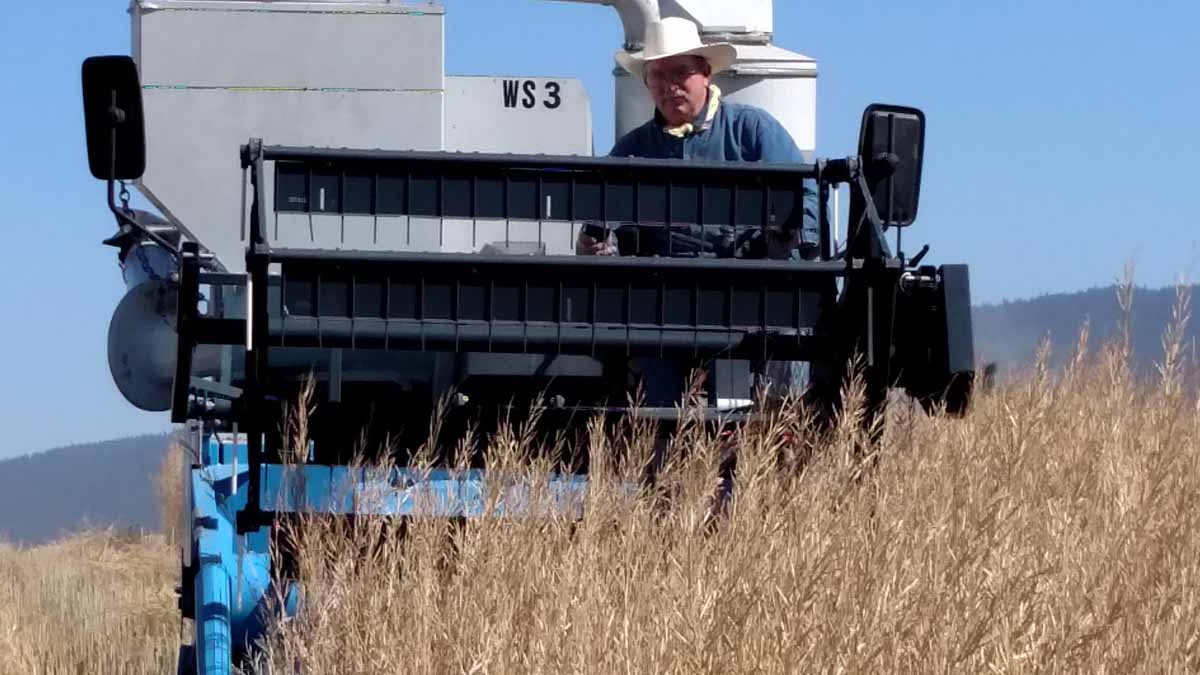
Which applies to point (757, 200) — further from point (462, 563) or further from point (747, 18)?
point (747, 18)

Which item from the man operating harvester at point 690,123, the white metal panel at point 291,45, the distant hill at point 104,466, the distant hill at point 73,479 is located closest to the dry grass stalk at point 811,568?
the man operating harvester at point 690,123

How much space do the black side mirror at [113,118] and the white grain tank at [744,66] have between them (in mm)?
4273

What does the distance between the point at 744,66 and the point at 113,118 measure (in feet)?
15.4

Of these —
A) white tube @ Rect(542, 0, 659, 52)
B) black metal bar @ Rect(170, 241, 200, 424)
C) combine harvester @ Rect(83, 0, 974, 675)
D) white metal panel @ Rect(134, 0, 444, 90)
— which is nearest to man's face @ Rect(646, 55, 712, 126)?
combine harvester @ Rect(83, 0, 974, 675)

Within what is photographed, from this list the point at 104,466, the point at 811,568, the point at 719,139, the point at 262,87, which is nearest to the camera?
the point at 811,568

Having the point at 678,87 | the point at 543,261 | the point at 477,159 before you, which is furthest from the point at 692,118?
the point at 543,261

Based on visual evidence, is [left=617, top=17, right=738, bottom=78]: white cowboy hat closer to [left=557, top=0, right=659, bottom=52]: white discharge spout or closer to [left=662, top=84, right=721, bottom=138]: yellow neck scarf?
[left=662, top=84, right=721, bottom=138]: yellow neck scarf

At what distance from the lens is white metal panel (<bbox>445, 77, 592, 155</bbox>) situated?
9.87 meters

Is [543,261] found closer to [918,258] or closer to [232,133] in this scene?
[918,258]

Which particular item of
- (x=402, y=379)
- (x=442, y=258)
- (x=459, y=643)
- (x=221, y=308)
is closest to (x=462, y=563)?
(x=459, y=643)

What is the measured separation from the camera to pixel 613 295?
595 cm

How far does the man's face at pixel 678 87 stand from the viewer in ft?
24.8

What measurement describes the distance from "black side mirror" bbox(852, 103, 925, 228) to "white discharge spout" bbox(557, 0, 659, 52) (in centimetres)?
395

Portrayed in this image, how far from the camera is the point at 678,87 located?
7.58 meters
